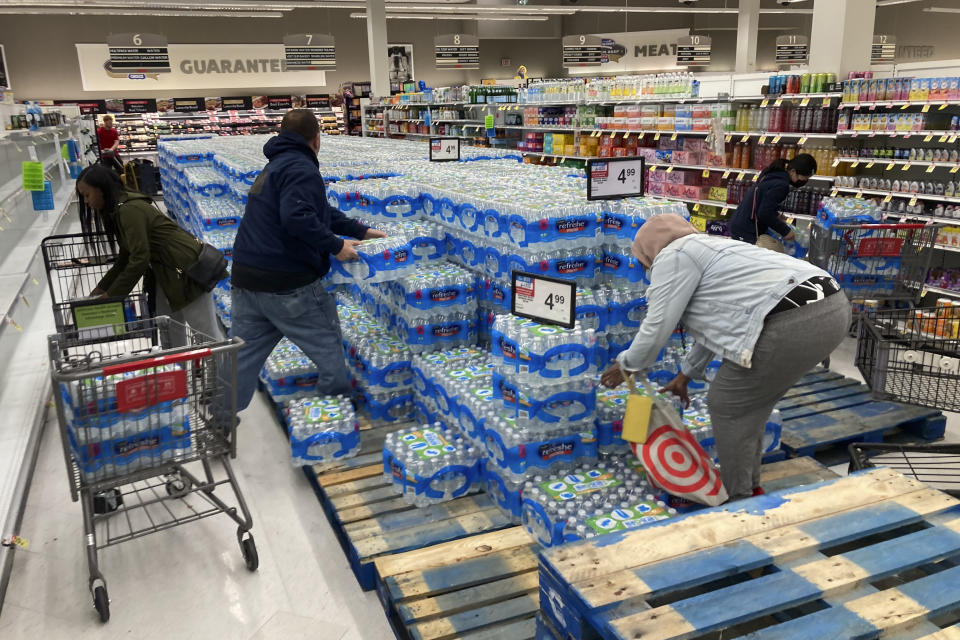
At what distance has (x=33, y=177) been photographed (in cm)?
564

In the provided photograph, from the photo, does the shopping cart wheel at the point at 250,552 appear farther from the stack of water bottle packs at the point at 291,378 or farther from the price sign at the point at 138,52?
the price sign at the point at 138,52

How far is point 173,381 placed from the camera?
2.94 metres

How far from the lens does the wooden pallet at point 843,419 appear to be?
4.03 metres

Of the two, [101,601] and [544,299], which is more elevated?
[544,299]

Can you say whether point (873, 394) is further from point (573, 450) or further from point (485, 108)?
point (485, 108)

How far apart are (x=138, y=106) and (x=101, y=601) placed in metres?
21.2

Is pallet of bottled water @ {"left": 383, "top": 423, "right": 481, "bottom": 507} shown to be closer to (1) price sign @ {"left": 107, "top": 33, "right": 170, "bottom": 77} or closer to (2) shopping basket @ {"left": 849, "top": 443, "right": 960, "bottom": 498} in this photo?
(2) shopping basket @ {"left": 849, "top": 443, "right": 960, "bottom": 498}

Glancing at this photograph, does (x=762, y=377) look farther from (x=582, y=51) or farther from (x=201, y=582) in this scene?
(x=582, y=51)

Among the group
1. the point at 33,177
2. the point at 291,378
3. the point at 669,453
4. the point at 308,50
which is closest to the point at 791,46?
the point at 308,50

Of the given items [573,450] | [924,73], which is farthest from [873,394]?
[924,73]

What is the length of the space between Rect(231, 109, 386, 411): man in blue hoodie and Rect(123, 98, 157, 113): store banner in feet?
64.3

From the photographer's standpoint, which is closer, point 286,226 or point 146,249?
point 286,226

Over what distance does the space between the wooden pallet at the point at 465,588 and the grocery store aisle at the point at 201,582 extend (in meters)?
0.21

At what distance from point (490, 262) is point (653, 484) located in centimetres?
159
